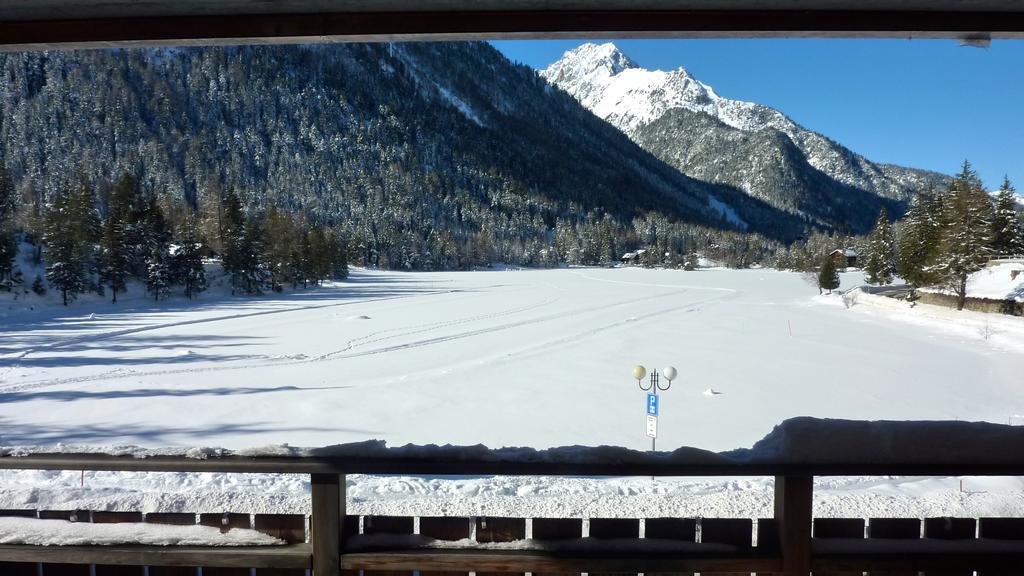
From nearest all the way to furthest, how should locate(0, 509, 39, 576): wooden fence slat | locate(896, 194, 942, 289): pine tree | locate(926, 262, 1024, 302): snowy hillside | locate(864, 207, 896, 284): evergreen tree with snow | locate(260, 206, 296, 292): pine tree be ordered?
locate(0, 509, 39, 576): wooden fence slat < locate(926, 262, 1024, 302): snowy hillside < locate(896, 194, 942, 289): pine tree < locate(260, 206, 296, 292): pine tree < locate(864, 207, 896, 284): evergreen tree with snow

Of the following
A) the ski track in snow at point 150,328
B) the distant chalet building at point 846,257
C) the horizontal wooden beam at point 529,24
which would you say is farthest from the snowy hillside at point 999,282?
the distant chalet building at point 846,257

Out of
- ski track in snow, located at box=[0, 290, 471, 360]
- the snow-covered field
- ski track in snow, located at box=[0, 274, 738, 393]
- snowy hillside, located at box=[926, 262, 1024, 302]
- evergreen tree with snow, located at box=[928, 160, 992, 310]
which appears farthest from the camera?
evergreen tree with snow, located at box=[928, 160, 992, 310]

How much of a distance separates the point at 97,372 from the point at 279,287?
3424cm

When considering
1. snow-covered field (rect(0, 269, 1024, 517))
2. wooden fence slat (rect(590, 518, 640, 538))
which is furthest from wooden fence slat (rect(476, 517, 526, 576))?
snow-covered field (rect(0, 269, 1024, 517))

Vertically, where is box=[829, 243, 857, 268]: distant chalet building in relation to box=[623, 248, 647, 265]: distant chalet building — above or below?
below

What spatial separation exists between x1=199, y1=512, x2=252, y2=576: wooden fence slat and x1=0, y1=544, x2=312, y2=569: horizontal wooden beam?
7 centimetres

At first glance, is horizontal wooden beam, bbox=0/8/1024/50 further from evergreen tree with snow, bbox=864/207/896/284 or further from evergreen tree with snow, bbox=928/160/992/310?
evergreen tree with snow, bbox=864/207/896/284

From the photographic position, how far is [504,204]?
15850cm

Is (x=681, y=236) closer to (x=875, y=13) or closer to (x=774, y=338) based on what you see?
(x=774, y=338)

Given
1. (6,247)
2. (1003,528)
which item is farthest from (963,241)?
(6,247)

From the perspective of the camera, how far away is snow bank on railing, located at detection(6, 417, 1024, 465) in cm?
165

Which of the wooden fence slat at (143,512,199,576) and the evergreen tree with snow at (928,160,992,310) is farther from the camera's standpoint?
the evergreen tree with snow at (928,160,992,310)

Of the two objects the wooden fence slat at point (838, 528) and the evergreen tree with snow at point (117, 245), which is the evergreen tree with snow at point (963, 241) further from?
the evergreen tree with snow at point (117, 245)

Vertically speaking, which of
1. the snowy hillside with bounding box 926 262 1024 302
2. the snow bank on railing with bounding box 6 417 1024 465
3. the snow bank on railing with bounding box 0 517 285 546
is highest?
the snowy hillside with bounding box 926 262 1024 302
